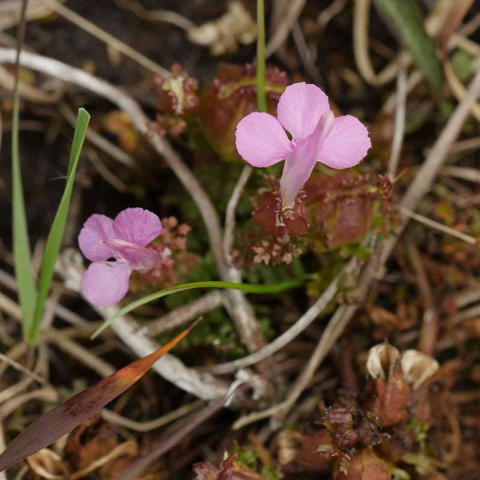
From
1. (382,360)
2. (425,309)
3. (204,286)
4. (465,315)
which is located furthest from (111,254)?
(465,315)

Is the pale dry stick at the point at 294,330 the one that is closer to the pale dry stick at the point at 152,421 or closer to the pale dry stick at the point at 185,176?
the pale dry stick at the point at 185,176

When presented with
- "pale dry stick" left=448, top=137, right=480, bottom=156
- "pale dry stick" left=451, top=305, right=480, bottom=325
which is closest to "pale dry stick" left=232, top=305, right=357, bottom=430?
"pale dry stick" left=451, top=305, right=480, bottom=325

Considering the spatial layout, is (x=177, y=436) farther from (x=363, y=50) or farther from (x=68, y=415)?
(x=363, y=50)

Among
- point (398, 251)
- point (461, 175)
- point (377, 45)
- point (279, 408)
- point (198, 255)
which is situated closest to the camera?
point (279, 408)

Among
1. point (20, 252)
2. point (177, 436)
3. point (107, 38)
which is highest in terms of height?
point (107, 38)

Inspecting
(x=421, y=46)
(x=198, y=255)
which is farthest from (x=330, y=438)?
(x=421, y=46)

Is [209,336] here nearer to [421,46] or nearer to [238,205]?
[238,205]
